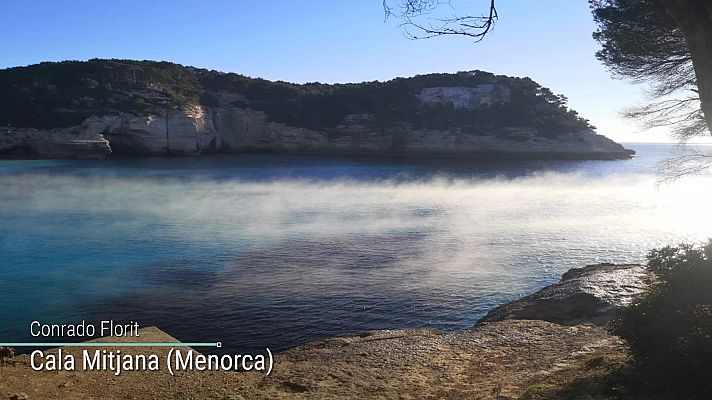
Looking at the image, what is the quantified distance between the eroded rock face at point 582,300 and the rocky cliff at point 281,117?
70.4m

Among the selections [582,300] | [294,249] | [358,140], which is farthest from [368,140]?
[582,300]

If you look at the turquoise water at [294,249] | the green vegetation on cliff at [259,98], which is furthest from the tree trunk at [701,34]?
the green vegetation on cliff at [259,98]

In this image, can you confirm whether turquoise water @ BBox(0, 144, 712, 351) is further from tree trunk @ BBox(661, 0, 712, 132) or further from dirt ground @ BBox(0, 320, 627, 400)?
tree trunk @ BBox(661, 0, 712, 132)

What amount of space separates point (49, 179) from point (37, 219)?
22.0 meters

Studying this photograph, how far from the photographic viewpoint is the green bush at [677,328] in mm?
5141

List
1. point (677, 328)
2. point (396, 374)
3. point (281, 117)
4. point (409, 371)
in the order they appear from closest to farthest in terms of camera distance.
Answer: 1. point (677, 328)
2. point (396, 374)
3. point (409, 371)
4. point (281, 117)

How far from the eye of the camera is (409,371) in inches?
328

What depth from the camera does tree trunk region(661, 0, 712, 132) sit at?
568cm

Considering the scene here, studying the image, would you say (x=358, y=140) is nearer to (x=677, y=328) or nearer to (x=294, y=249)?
(x=294, y=249)

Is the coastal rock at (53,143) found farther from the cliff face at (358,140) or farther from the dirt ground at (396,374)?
the dirt ground at (396,374)

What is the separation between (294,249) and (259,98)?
85.0 m

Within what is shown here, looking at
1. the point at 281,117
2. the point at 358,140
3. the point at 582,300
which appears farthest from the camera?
the point at 358,140

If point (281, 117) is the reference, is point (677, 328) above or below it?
below

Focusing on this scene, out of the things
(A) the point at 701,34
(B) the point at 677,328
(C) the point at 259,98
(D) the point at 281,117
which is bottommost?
(B) the point at 677,328
